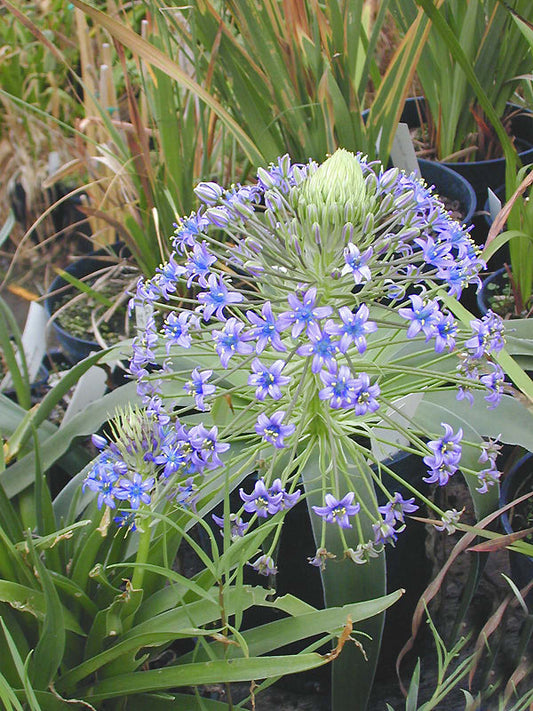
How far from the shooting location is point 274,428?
915 mm

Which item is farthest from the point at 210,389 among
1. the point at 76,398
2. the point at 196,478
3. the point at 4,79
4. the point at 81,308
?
the point at 4,79

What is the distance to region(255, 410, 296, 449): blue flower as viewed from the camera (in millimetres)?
908

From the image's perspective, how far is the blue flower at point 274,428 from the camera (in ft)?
2.98

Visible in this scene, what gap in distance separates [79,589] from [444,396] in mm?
648

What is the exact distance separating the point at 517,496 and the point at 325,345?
2.06 ft

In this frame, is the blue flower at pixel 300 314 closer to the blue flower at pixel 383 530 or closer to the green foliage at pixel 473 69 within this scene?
the blue flower at pixel 383 530

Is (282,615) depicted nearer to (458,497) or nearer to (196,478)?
(196,478)

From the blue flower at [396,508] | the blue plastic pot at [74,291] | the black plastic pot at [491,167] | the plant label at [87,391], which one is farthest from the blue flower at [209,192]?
the black plastic pot at [491,167]

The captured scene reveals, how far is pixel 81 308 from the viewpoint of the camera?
6.94ft

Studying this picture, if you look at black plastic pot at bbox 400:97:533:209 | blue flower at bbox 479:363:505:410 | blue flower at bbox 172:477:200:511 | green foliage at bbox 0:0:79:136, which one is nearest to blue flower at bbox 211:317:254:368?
Answer: blue flower at bbox 172:477:200:511

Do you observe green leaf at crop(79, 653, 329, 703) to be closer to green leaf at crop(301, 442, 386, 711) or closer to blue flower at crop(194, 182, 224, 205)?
green leaf at crop(301, 442, 386, 711)

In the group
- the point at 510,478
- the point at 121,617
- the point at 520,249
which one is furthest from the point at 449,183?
the point at 121,617

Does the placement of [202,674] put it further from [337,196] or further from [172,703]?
[337,196]

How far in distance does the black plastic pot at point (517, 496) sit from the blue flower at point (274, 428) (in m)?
0.49
